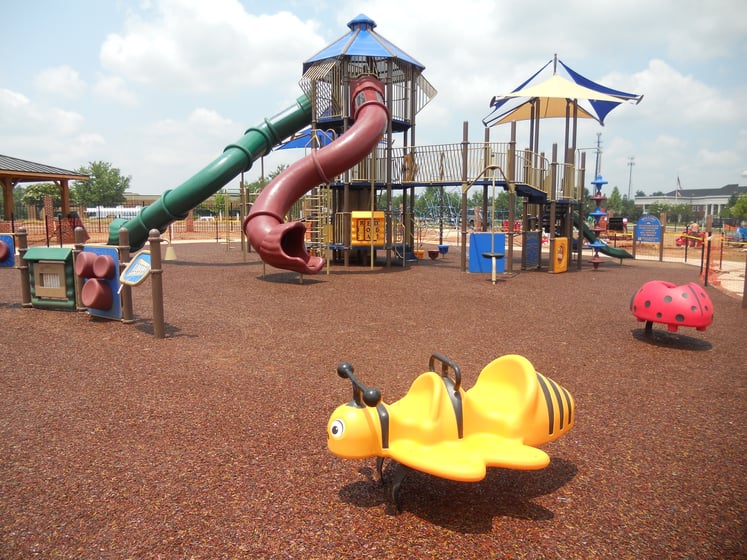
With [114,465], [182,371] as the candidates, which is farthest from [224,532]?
[182,371]

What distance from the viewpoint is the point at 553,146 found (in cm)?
1789

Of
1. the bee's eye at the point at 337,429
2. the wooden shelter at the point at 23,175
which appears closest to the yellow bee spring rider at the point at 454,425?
the bee's eye at the point at 337,429

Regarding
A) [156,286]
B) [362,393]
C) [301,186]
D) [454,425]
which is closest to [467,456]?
[454,425]

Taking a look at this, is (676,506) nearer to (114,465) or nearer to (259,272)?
(114,465)

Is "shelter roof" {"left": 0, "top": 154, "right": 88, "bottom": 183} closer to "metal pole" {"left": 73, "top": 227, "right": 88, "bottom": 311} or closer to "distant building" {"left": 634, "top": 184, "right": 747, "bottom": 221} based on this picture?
"metal pole" {"left": 73, "top": 227, "right": 88, "bottom": 311}

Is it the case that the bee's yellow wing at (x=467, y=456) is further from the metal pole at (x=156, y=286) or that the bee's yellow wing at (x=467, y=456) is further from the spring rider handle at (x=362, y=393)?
the metal pole at (x=156, y=286)

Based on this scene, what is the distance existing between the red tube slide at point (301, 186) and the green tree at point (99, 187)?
266 ft

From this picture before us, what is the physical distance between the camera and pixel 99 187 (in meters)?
84.4

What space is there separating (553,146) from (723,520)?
16.4m

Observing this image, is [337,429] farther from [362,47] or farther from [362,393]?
[362,47]

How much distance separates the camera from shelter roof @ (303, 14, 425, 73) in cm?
1670

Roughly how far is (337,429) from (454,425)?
0.71 meters

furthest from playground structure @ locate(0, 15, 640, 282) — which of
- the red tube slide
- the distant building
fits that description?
the distant building

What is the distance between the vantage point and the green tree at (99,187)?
84438 millimetres
